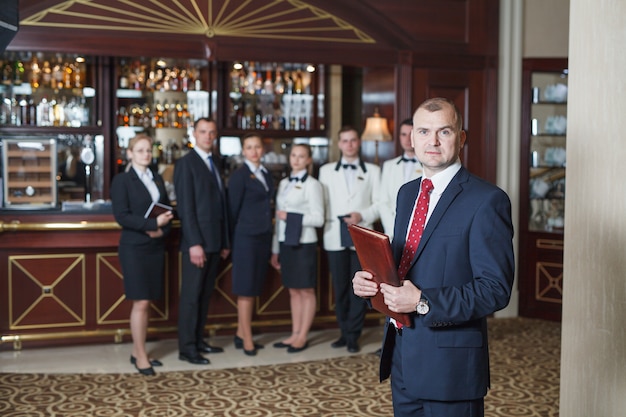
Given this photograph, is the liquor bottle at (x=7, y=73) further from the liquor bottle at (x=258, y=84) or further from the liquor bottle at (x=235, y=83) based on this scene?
the liquor bottle at (x=258, y=84)

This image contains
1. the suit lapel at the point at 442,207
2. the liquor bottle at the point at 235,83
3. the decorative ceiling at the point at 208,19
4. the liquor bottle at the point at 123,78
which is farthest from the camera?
the liquor bottle at the point at 235,83

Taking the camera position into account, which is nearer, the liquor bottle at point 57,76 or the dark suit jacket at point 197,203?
the dark suit jacket at point 197,203

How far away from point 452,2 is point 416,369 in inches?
222

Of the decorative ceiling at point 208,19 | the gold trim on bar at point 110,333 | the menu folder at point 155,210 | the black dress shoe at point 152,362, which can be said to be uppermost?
the decorative ceiling at point 208,19

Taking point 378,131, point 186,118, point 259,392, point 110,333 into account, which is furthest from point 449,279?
point 186,118

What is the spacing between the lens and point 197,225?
19.6 feet

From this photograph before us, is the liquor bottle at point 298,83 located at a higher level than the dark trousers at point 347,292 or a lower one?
higher

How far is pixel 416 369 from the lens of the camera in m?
2.69

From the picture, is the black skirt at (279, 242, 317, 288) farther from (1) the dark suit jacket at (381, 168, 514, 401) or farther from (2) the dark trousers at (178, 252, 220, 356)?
(1) the dark suit jacket at (381, 168, 514, 401)

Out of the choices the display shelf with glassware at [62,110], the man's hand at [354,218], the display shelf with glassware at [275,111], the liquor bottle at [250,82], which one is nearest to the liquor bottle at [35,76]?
the display shelf with glassware at [62,110]

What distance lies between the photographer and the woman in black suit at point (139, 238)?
5.74 m

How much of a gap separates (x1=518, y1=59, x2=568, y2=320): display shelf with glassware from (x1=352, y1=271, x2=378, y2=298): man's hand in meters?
5.39

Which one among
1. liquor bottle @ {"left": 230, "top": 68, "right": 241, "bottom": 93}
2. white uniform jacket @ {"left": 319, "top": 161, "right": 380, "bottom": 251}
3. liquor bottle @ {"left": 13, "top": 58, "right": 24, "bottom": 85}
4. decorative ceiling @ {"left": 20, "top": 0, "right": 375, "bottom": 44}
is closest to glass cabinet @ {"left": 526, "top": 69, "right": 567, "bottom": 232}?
decorative ceiling @ {"left": 20, "top": 0, "right": 375, "bottom": 44}

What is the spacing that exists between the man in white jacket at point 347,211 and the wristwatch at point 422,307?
3.77 m
